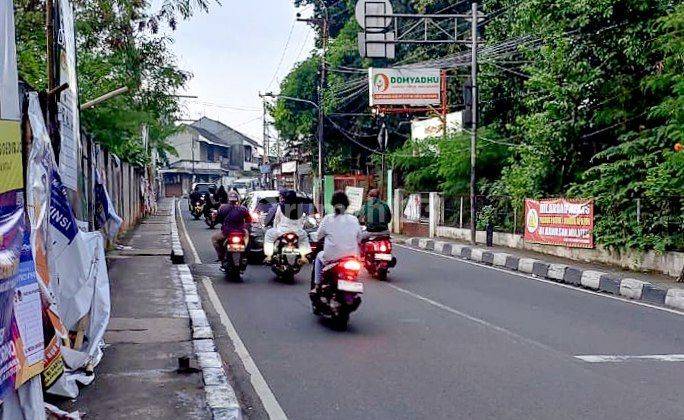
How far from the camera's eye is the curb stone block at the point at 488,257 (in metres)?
19.4

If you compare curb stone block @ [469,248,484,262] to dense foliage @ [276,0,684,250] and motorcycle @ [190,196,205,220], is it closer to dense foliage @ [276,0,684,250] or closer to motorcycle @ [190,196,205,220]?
dense foliage @ [276,0,684,250]

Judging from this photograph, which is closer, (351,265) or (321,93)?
(351,265)

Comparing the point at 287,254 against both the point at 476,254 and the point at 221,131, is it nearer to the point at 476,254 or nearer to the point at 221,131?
the point at 476,254

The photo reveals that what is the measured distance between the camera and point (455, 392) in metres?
6.46

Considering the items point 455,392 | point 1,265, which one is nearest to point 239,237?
point 455,392

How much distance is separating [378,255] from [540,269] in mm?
4439

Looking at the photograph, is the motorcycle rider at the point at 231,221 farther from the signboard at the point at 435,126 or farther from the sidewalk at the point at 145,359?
the signboard at the point at 435,126

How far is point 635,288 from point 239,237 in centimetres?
703

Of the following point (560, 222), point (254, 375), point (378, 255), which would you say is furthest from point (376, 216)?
point (254, 375)

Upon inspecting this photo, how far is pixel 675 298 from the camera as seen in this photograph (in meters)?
12.3

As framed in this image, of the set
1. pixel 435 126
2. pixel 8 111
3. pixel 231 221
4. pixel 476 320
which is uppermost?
pixel 435 126

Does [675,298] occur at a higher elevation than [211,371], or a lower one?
lower

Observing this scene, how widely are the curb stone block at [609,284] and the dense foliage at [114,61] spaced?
8.95 meters

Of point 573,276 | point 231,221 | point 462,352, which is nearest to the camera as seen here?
point 462,352
